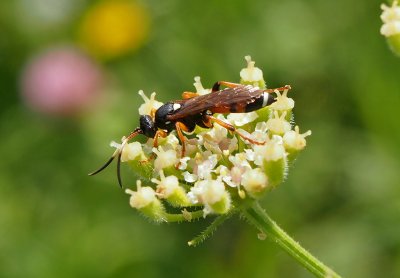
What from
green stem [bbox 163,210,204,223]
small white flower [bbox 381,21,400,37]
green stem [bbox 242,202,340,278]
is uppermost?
small white flower [bbox 381,21,400,37]

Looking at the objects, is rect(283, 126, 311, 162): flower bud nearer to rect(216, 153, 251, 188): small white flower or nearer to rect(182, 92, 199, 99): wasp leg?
rect(216, 153, 251, 188): small white flower

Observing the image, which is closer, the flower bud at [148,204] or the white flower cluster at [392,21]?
the flower bud at [148,204]

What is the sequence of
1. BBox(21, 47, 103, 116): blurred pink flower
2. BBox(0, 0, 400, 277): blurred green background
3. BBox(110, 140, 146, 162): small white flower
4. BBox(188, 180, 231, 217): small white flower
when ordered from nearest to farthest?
BBox(188, 180, 231, 217): small white flower, BBox(110, 140, 146, 162): small white flower, BBox(0, 0, 400, 277): blurred green background, BBox(21, 47, 103, 116): blurred pink flower

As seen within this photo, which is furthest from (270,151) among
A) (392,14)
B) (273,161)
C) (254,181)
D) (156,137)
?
(392,14)

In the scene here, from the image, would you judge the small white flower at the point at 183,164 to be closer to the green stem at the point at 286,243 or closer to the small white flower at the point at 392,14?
the green stem at the point at 286,243

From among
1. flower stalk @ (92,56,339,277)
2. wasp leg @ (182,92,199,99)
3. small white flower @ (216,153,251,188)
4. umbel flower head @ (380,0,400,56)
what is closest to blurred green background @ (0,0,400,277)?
wasp leg @ (182,92,199,99)

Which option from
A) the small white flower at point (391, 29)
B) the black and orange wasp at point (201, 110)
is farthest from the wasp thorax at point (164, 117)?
the small white flower at point (391, 29)
